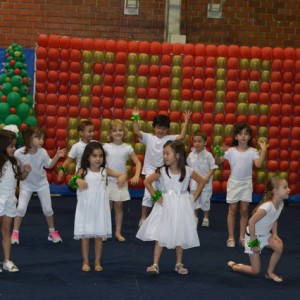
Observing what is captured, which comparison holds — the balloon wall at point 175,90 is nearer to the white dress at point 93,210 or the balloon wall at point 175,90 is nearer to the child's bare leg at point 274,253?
the white dress at point 93,210

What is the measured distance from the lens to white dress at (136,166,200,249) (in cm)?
652

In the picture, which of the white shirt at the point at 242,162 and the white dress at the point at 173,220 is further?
the white shirt at the point at 242,162

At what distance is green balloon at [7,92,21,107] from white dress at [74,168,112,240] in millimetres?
4011

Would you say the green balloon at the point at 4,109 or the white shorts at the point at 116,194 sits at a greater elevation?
the green balloon at the point at 4,109

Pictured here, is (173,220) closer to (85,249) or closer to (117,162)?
(85,249)

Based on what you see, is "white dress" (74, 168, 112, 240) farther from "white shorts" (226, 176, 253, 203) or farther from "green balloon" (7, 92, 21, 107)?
"green balloon" (7, 92, 21, 107)

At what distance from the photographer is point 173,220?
6.57m

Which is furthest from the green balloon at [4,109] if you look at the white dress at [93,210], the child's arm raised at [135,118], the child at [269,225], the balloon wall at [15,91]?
the child at [269,225]

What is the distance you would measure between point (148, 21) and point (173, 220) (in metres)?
6.91

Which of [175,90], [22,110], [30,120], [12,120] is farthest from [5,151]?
[175,90]

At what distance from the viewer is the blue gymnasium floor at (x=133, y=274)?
19.4ft

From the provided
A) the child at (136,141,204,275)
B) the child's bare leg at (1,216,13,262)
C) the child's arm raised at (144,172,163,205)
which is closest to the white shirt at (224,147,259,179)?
the child at (136,141,204,275)

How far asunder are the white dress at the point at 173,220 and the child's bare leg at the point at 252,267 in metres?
0.48

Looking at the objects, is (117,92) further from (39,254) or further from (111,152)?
(39,254)
